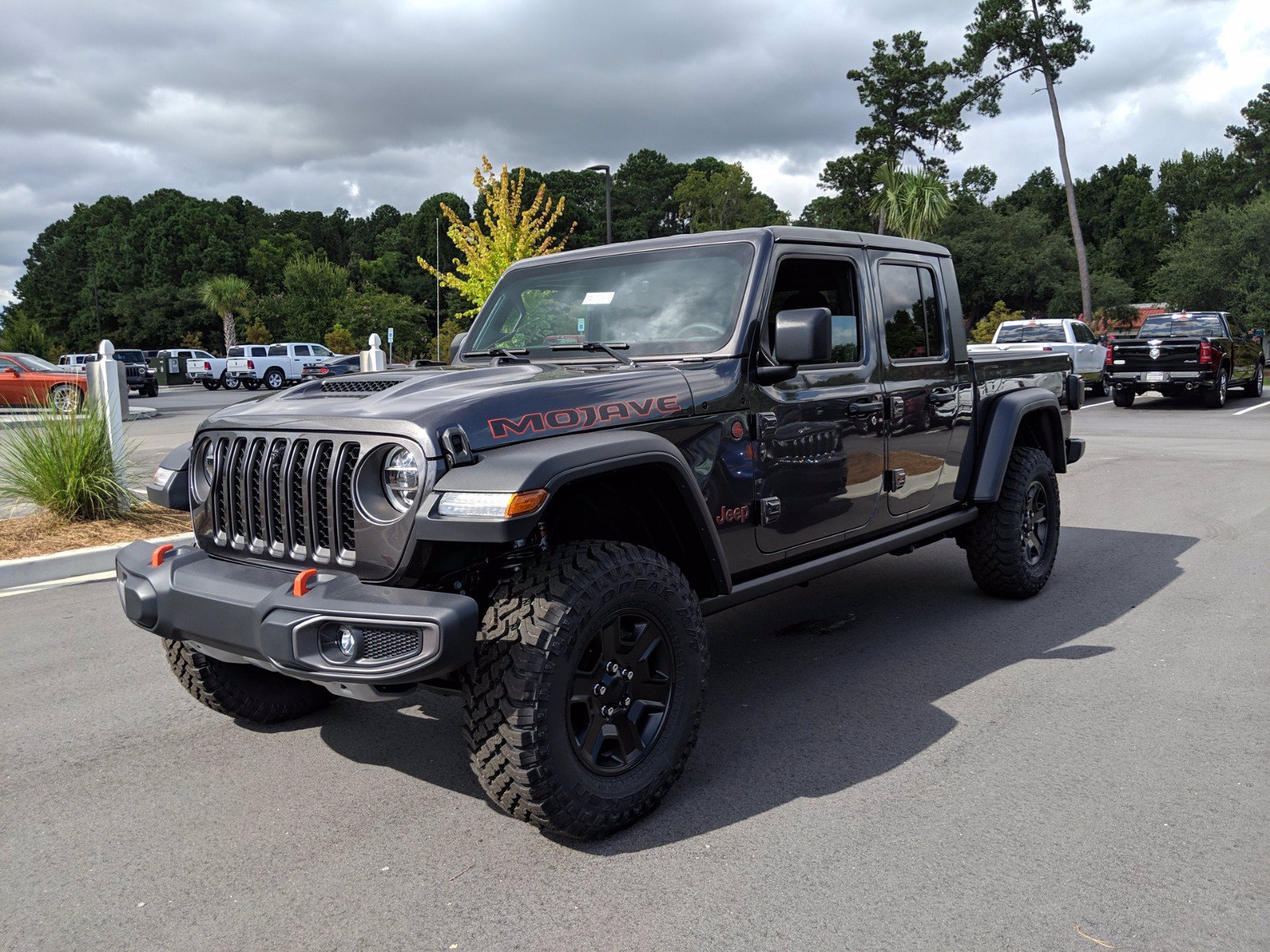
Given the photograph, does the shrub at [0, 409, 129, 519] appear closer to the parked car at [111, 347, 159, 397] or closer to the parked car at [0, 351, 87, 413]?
the parked car at [0, 351, 87, 413]

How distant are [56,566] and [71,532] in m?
0.81

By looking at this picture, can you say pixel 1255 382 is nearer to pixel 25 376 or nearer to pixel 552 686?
pixel 552 686

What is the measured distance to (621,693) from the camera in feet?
10.3

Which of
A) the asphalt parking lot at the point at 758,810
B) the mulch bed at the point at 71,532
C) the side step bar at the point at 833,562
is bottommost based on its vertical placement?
the asphalt parking lot at the point at 758,810

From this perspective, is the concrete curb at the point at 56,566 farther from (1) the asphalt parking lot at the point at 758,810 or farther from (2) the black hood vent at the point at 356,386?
(2) the black hood vent at the point at 356,386

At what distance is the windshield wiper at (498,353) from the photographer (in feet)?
13.3

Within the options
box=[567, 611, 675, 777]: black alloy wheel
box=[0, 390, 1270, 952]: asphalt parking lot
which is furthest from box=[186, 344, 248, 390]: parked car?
box=[567, 611, 675, 777]: black alloy wheel

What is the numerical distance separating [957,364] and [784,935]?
133 inches

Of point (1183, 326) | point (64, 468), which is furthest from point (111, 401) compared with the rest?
point (1183, 326)

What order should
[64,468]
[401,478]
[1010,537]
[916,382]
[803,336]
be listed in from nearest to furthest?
1. [401,478]
2. [803,336]
3. [916,382]
4. [1010,537]
5. [64,468]

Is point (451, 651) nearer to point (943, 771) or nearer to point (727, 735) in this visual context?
point (727, 735)

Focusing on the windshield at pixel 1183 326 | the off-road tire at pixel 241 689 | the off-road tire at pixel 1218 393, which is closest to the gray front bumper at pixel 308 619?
the off-road tire at pixel 241 689

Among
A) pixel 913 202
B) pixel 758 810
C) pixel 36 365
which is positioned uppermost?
pixel 913 202

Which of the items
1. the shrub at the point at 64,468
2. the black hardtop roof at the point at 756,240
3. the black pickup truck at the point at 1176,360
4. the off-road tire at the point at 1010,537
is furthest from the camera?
the black pickup truck at the point at 1176,360
